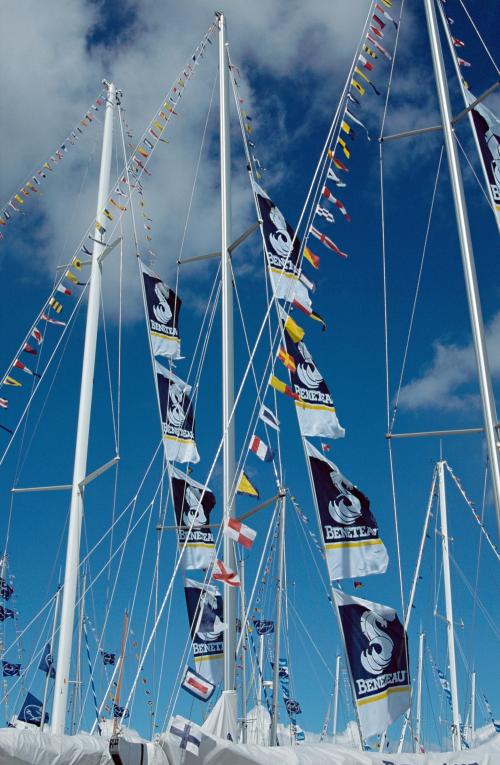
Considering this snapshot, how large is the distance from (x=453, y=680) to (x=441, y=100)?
27.9 m

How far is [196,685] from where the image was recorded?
1277 cm

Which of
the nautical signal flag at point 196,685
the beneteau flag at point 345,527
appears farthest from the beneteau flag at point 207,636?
the beneteau flag at point 345,527

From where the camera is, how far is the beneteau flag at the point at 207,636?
16.5 metres

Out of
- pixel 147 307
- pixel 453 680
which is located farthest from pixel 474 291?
pixel 453 680

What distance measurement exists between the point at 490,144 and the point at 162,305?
32.4 ft

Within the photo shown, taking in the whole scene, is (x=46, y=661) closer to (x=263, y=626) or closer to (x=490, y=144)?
(x=263, y=626)

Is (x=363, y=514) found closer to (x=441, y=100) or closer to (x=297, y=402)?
(x=297, y=402)

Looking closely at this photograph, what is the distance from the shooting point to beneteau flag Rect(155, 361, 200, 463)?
66.0 ft

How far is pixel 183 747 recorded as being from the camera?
426 inches

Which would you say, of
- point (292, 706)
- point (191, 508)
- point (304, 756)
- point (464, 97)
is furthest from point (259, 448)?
point (292, 706)

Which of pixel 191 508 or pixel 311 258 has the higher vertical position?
pixel 311 258

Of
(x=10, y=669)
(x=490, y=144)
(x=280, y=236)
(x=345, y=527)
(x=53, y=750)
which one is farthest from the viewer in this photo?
(x=10, y=669)

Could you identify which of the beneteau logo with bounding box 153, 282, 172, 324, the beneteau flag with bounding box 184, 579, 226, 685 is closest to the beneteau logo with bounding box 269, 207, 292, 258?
the beneteau logo with bounding box 153, 282, 172, 324

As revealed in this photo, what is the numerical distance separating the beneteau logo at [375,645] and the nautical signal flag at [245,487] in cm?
330
